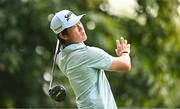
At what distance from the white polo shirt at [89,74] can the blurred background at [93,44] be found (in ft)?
11.1

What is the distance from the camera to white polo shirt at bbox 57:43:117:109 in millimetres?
4969

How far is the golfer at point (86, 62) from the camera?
4965 millimetres

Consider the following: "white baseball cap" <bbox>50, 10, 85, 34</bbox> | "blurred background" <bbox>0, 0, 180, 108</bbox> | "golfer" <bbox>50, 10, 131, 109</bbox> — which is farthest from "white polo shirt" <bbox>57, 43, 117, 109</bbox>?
"blurred background" <bbox>0, 0, 180, 108</bbox>

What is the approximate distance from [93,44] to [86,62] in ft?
13.3

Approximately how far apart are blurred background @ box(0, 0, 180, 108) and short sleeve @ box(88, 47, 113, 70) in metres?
3.42

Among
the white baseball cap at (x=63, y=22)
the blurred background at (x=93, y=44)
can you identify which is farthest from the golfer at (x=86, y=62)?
the blurred background at (x=93, y=44)

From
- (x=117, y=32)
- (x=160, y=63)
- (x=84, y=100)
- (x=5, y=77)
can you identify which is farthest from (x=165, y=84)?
(x=84, y=100)

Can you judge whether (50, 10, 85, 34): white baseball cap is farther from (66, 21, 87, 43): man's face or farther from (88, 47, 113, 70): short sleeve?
(88, 47, 113, 70): short sleeve

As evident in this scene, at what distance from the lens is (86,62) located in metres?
4.98

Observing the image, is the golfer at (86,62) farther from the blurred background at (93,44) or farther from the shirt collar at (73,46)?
the blurred background at (93,44)

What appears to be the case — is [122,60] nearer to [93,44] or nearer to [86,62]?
[86,62]

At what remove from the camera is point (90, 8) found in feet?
30.3

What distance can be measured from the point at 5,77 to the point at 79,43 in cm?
505

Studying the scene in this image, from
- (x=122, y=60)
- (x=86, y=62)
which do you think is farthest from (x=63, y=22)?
(x=122, y=60)
